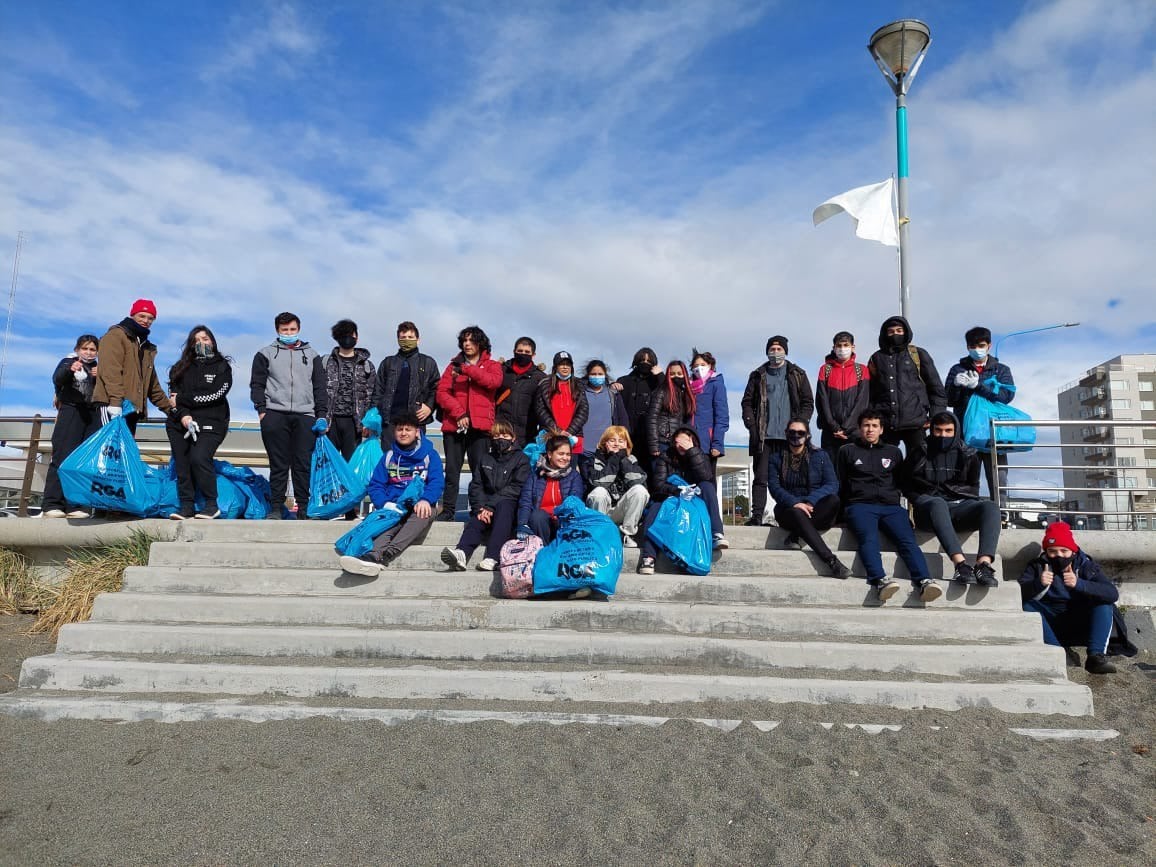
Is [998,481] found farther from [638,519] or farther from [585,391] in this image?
[585,391]

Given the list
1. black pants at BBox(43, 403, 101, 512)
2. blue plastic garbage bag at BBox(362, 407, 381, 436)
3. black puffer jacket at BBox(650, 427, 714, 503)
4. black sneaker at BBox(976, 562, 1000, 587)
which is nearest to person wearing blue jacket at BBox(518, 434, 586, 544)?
black puffer jacket at BBox(650, 427, 714, 503)

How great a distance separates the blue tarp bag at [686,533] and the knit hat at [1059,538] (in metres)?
2.72

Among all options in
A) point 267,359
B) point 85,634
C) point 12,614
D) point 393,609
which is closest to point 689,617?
point 393,609

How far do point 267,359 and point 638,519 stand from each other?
13.2 feet

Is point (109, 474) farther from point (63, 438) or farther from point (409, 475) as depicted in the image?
point (409, 475)

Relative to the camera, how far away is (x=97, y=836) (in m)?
3.16

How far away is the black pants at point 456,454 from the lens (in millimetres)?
7137

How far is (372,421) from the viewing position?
7.39 meters

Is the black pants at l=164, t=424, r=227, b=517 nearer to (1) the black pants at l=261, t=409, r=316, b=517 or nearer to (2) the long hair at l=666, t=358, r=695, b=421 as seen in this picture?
(1) the black pants at l=261, t=409, r=316, b=517

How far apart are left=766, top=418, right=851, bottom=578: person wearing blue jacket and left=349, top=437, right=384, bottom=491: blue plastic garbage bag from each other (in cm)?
378

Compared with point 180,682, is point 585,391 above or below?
above

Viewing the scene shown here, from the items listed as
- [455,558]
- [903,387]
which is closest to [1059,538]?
[903,387]

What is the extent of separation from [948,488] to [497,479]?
12.8 ft

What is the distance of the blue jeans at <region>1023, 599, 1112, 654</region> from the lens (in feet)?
18.9
